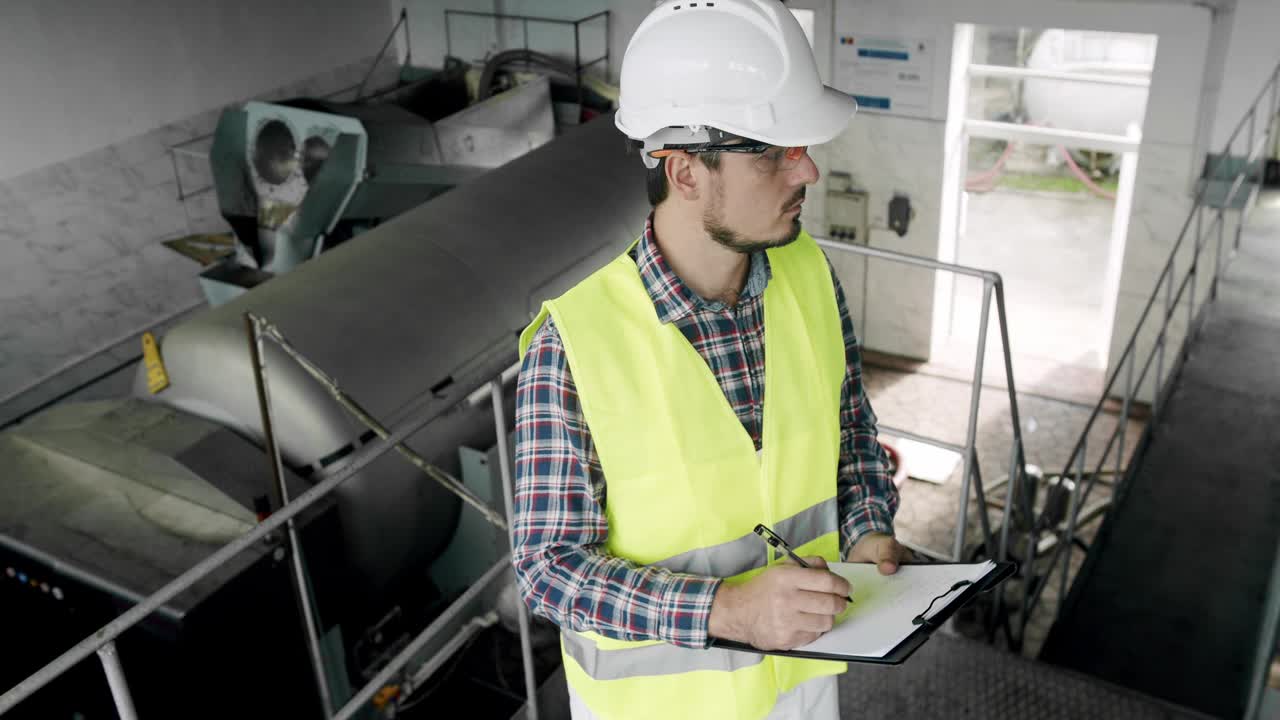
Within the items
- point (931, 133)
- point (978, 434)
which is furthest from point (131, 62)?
point (978, 434)

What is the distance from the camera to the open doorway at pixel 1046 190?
723cm

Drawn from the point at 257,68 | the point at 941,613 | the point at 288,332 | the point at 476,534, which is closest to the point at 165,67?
the point at 257,68

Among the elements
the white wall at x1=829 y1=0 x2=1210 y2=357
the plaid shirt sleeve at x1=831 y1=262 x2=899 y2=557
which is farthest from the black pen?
the white wall at x1=829 y1=0 x2=1210 y2=357

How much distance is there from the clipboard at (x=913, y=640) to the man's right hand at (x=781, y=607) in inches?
0.7

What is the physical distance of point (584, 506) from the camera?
156 cm

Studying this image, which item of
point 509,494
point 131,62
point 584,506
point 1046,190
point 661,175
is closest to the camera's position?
point 584,506

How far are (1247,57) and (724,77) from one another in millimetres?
5687

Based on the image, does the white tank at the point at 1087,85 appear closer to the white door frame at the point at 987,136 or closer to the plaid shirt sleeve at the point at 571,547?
the white door frame at the point at 987,136

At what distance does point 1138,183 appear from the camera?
6.66 m

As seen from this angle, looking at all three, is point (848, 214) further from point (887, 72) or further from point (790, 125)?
point (790, 125)

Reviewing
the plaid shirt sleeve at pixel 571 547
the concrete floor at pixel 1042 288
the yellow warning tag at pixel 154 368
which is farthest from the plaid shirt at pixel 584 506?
the concrete floor at pixel 1042 288

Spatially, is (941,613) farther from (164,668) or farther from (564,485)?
(164,668)

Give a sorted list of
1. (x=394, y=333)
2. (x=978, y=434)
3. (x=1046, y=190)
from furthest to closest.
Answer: (x=1046, y=190)
(x=978, y=434)
(x=394, y=333)

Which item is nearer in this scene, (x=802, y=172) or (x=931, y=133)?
(x=802, y=172)
